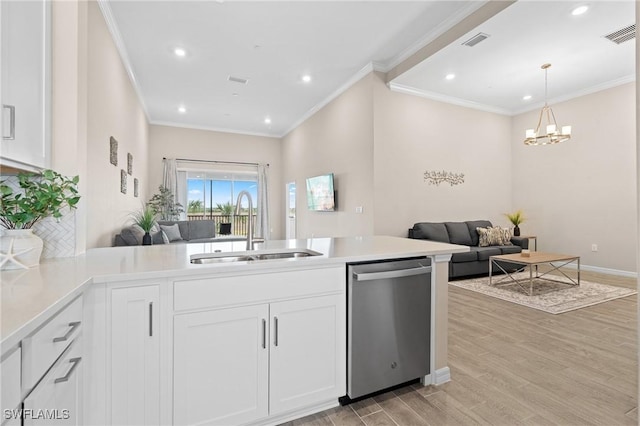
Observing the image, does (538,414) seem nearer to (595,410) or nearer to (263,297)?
(595,410)

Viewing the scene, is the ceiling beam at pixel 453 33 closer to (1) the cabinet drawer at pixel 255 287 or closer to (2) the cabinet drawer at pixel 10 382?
(1) the cabinet drawer at pixel 255 287

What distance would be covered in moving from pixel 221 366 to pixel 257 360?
0.56 ft

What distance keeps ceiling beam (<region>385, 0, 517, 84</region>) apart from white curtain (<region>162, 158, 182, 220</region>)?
18.5 feet

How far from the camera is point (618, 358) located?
231 cm

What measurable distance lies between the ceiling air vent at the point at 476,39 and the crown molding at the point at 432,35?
278 millimetres

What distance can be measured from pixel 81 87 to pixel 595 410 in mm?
3420

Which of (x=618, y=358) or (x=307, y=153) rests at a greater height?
(x=307, y=153)

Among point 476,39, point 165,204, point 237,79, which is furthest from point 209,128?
point 476,39

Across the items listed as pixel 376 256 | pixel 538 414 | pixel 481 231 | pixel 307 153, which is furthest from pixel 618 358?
pixel 307 153

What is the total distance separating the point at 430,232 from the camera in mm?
5152

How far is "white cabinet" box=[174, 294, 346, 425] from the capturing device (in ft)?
4.50

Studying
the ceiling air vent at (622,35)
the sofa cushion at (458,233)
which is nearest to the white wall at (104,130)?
the sofa cushion at (458,233)

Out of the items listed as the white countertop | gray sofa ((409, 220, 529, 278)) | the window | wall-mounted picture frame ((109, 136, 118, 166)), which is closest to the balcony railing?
the window

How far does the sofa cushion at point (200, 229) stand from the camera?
21.1 ft
